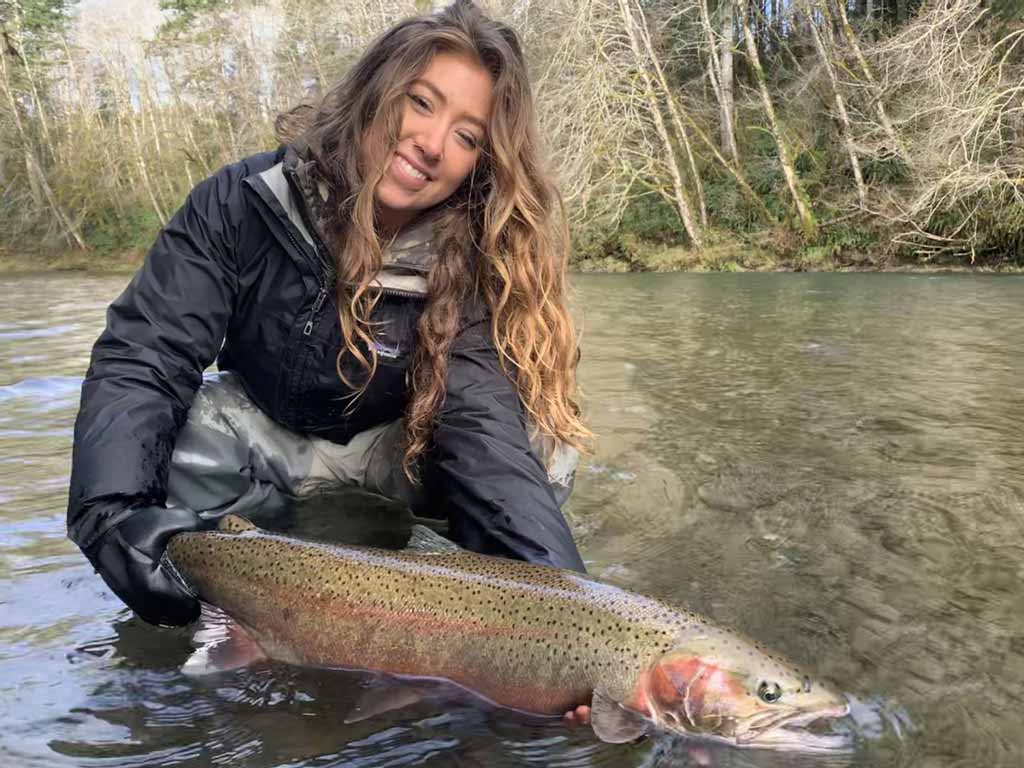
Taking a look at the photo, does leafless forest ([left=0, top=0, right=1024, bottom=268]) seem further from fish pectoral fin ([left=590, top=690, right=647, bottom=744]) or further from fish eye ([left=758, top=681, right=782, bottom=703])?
fish eye ([left=758, top=681, right=782, bottom=703])

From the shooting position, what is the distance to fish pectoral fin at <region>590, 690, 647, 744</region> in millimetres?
2055

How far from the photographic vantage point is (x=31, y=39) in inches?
1275

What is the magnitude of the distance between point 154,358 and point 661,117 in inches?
781

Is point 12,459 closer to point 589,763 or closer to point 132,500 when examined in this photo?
point 132,500

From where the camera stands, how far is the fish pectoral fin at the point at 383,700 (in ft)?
7.24

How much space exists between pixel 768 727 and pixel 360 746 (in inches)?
38.4

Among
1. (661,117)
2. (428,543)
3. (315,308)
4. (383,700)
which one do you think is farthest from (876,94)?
(383,700)

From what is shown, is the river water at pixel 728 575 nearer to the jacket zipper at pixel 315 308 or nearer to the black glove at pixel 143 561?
the black glove at pixel 143 561

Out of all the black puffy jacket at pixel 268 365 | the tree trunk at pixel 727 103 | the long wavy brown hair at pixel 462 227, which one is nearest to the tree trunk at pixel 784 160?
the tree trunk at pixel 727 103

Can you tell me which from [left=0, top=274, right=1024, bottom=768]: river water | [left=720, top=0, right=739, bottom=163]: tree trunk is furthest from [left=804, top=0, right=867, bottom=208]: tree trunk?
[left=0, top=274, right=1024, bottom=768]: river water

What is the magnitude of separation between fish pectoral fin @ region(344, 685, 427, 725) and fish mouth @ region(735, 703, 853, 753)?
0.82 metres

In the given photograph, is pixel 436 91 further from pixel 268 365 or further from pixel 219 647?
pixel 219 647

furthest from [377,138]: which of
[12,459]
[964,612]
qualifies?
[12,459]

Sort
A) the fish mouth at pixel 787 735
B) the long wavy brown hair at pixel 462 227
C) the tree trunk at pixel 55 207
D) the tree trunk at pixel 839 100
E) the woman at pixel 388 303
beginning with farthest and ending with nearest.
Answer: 1. the tree trunk at pixel 55 207
2. the tree trunk at pixel 839 100
3. the long wavy brown hair at pixel 462 227
4. the woman at pixel 388 303
5. the fish mouth at pixel 787 735
